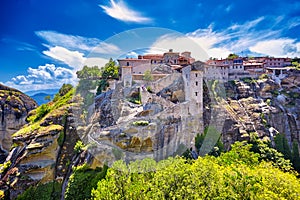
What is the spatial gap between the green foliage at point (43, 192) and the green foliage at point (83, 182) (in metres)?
3.25

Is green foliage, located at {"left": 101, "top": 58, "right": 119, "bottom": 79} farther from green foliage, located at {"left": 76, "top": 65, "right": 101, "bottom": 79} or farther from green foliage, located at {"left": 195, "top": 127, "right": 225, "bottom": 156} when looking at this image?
green foliage, located at {"left": 195, "top": 127, "right": 225, "bottom": 156}

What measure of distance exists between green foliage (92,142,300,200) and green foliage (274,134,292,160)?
21.0 meters

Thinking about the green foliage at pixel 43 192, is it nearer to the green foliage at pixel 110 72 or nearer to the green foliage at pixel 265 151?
the green foliage at pixel 110 72

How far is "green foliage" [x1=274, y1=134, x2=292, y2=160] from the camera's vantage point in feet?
115

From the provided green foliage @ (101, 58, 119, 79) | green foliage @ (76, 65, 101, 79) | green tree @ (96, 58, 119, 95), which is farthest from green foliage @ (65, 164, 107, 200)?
green foliage @ (76, 65, 101, 79)

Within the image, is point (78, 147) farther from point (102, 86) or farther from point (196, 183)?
point (196, 183)

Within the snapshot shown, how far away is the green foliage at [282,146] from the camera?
115ft

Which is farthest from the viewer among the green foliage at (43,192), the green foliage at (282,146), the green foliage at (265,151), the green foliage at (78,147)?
the green foliage at (282,146)

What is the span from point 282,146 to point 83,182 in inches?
1197

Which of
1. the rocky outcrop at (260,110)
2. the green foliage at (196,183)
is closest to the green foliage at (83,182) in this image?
the green foliage at (196,183)

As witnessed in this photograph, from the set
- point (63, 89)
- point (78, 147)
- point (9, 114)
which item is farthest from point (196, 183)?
point (9, 114)

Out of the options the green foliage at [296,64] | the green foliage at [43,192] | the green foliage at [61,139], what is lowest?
the green foliage at [43,192]

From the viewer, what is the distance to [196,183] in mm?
15594

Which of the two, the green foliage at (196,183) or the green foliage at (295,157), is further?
the green foliage at (295,157)
